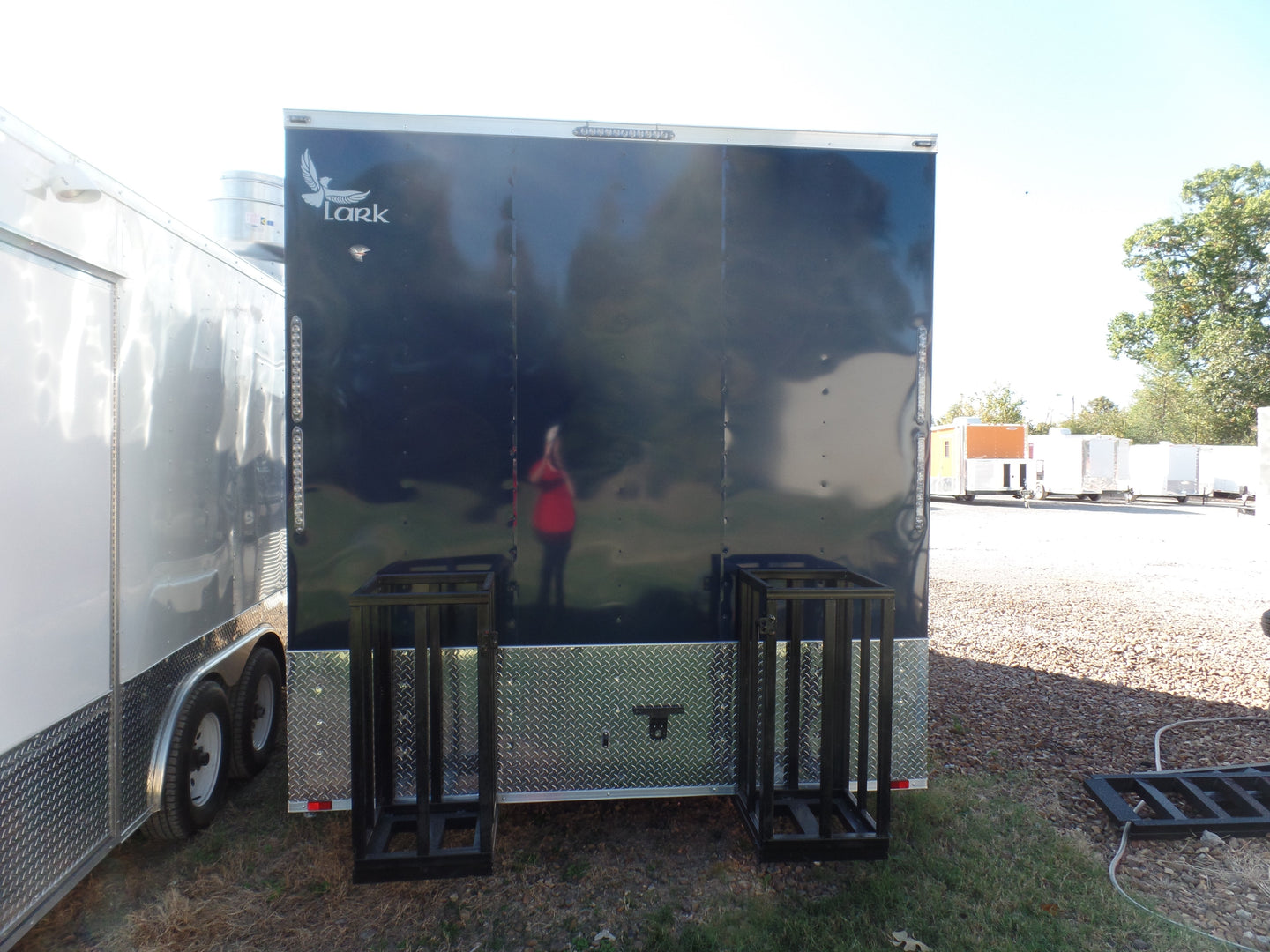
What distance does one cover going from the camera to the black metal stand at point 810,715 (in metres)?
2.78

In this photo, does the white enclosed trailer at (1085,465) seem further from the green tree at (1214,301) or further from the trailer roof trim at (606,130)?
the trailer roof trim at (606,130)

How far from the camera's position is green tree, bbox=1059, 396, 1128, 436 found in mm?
54812

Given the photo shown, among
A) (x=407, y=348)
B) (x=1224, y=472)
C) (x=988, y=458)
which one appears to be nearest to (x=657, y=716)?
(x=407, y=348)

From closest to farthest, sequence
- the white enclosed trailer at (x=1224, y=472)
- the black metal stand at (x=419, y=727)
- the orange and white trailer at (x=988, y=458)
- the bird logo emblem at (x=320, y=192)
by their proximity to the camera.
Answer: the black metal stand at (x=419, y=727) → the bird logo emblem at (x=320, y=192) → the orange and white trailer at (x=988, y=458) → the white enclosed trailer at (x=1224, y=472)

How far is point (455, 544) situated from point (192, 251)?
77.1 inches

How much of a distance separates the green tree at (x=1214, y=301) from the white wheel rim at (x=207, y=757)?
38484 millimetres

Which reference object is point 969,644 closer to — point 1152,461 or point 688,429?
A: point 688,429

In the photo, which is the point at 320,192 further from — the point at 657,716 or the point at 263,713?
the point at 263,713

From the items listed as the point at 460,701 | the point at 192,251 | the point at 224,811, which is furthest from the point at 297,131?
the point at 224,811

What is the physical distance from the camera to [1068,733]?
15.6 ft

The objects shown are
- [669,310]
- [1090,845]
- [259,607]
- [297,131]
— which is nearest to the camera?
[297,131]

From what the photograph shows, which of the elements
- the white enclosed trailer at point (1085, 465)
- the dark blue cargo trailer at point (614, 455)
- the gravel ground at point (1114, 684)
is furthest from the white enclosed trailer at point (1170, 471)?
the dark blue cargo trailer at point (614, 455)

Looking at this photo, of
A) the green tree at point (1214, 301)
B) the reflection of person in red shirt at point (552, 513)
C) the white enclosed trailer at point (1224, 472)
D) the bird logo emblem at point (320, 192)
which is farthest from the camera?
the green tree at point (1214, 301)

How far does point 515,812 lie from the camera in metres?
3.65
